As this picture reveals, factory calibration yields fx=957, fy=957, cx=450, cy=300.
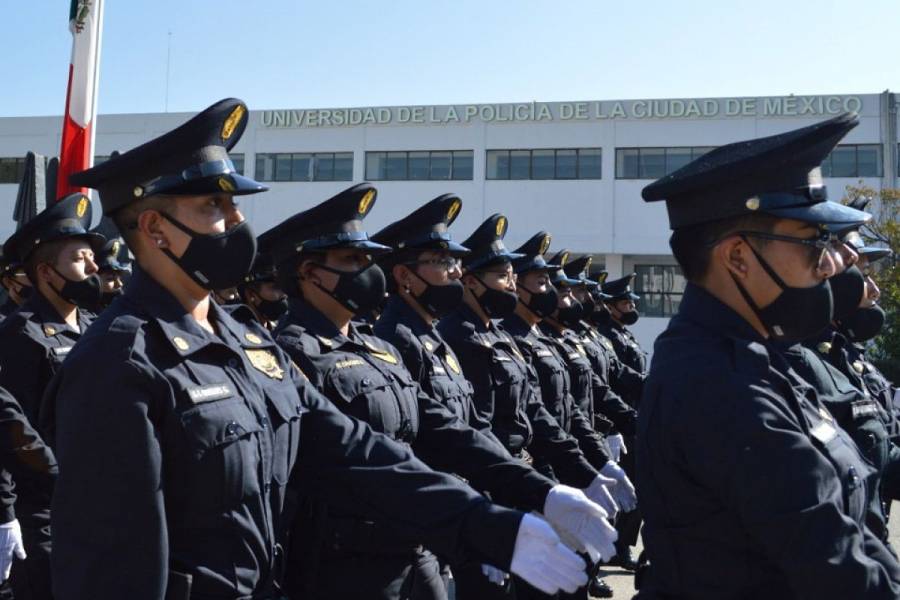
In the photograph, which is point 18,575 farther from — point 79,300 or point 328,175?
point 328,175

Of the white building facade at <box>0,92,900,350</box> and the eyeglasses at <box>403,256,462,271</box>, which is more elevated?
the white building facade at <box>0,92,900,350</box>

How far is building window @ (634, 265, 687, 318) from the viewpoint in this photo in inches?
1368

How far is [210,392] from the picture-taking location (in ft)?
8.52

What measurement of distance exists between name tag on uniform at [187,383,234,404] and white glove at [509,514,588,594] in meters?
0.90

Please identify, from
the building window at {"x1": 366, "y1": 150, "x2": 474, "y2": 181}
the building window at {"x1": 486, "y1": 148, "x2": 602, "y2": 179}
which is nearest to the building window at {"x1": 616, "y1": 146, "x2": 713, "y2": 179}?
the building window at {"x1": 486, "y1": 148, "x2": 602, "y2": 179}

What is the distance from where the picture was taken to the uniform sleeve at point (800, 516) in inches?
88.2

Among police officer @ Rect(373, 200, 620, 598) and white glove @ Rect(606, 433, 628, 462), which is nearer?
police officer @ Rect(373, 200, 620, 598)

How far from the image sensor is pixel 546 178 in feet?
116

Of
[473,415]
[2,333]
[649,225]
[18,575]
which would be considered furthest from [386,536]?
[649,225]

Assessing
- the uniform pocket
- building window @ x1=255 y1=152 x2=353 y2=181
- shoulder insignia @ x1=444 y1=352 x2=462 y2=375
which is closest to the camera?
the uniform pocket

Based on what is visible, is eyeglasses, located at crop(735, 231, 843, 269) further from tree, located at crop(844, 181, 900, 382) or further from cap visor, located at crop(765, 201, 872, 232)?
tree, located at crop(844, 181, 900, 382)

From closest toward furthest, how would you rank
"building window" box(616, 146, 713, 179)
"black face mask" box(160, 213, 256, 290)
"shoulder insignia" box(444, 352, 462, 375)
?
"black face mask" box(160, 213, 256, 290)
"shoulder insignia" box(444, 352, 462, 375)
"building window" box(616, 146, 713, 179)

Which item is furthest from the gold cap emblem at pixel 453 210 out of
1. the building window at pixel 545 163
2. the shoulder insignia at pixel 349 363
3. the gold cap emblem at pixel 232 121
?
the building window at pixel 545 163

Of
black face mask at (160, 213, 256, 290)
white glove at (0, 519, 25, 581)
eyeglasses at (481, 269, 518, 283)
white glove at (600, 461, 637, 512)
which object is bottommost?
white glove at (0, 519, 25, 581)
